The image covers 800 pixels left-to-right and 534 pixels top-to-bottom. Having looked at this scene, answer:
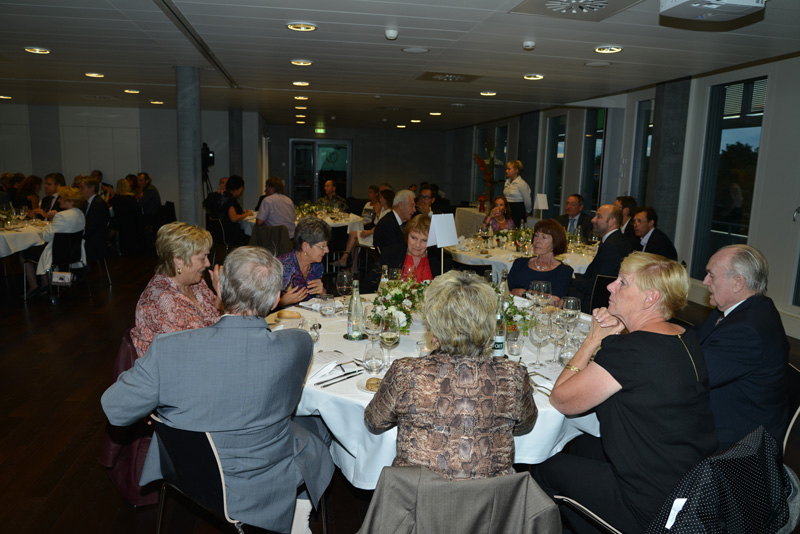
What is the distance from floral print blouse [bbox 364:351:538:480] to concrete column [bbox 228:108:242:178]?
13221mm

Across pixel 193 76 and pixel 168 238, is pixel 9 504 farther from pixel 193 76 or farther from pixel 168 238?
pixel 193 76

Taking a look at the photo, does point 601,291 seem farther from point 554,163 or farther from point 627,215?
point 554,163

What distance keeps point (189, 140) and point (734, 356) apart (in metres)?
6.34

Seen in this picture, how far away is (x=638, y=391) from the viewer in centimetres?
210

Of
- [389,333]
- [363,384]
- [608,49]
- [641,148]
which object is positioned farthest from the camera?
[641,148]

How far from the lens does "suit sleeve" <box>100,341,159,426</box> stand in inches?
79.7

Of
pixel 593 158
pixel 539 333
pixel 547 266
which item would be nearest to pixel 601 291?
pixel 547 266

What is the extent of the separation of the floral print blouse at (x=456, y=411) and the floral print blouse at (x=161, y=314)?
1404 mm

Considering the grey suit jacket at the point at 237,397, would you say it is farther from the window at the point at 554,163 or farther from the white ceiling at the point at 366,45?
the window at the point at 554,163

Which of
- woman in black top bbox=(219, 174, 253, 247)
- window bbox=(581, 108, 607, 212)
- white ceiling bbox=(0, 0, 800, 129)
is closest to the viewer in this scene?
white ceiling bbox=(0, 0, 800, 129)

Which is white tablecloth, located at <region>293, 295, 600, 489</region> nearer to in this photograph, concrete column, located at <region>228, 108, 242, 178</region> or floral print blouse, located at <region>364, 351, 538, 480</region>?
floral print blouse, located at <region>364, 351, 538, 480</region>

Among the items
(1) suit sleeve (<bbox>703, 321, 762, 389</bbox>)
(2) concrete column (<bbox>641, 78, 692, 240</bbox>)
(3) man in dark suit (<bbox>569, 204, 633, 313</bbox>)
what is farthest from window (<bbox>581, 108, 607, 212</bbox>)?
(1) suit sleeve (<bbox>703, 321, 762, 389</bbox>)

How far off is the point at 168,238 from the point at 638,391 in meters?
2.45

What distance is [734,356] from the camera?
2514 mm
